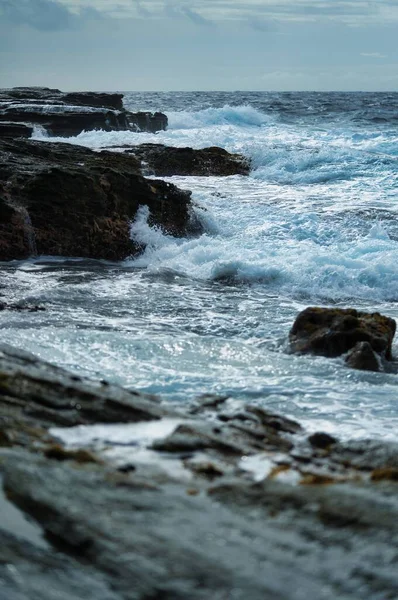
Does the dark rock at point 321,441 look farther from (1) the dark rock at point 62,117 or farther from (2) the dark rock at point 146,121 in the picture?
(2) the dark rock at point 146,121

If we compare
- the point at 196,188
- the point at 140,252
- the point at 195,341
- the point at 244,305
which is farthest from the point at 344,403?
the point at 196,188

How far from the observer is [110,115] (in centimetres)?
2970

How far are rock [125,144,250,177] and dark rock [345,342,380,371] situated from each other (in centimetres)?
1236

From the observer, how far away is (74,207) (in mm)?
11750

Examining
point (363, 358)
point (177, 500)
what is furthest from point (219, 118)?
point (177, 500)

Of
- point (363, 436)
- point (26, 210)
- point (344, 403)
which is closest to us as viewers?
point (363, 436)

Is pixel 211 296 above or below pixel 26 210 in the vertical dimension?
below

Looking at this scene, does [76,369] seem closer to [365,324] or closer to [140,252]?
[365,324]

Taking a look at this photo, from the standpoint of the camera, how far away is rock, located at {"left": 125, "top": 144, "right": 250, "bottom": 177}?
63.8 feet

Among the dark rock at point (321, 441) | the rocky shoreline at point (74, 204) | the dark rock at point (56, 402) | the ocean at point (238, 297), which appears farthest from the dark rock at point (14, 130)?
the dark rock at point (321, 441)

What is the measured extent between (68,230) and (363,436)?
693 centimetres

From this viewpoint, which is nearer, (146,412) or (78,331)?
(146,412)

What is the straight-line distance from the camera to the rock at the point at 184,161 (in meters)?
19.5

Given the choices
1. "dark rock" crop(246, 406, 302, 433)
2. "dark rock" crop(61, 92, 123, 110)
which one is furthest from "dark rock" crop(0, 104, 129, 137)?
"dark rock" crop(246, 406, 302, 433)
